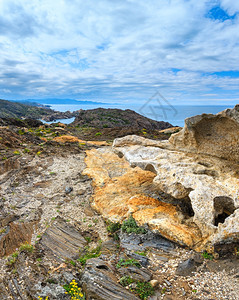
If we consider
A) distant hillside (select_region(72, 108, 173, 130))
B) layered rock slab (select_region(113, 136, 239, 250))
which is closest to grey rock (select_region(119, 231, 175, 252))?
layered rock slab (select_region(113, 136, 239, 250))

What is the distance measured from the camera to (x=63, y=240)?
42.0 feet

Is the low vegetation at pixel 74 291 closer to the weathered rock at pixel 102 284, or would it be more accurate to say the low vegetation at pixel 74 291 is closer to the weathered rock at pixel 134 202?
the weathered rock at pixel 102 284

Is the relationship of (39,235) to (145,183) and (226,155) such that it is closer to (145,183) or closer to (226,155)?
(145,183)

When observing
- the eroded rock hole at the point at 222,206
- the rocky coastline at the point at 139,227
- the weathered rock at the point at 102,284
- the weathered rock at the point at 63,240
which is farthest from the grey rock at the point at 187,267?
the weathered rock at the point at 63,240

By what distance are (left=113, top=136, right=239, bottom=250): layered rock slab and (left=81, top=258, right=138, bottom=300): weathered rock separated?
13.5ft

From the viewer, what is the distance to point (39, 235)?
13.3 m

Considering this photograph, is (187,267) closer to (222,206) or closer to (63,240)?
(222,206)

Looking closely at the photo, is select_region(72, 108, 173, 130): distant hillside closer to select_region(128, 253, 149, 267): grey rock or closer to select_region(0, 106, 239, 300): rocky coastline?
select_region(0, 106, 239, 300): rocky coastline

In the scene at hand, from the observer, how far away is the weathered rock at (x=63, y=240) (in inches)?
461

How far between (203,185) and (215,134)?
13.4ft

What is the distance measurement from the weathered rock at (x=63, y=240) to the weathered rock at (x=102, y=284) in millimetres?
2950

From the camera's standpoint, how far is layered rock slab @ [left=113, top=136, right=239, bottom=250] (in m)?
9.66

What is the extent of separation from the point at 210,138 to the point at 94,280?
11176 millimetres

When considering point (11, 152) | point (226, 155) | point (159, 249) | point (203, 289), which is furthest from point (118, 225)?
point (11, 152)
